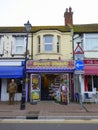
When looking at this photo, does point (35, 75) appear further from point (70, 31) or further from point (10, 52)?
point (70, 31)

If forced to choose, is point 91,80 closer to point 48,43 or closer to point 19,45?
point 48,43

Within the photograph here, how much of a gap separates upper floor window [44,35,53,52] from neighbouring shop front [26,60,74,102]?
5.24ft

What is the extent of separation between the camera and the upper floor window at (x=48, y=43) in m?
23.6

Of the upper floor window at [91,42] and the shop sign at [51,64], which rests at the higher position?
the upper floor window at [91,42]

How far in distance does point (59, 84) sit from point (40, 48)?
12.0 ft

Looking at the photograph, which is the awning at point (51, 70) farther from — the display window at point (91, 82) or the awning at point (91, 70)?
the display window at point (91, 82)

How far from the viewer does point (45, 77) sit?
931 inches

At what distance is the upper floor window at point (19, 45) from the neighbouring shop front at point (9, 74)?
137 centimetres

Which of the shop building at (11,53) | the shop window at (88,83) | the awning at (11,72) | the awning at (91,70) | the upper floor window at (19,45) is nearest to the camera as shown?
the awning at (91,70)

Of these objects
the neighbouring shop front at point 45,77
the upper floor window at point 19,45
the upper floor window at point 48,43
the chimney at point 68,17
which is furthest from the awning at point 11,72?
the chimney at point 68,17

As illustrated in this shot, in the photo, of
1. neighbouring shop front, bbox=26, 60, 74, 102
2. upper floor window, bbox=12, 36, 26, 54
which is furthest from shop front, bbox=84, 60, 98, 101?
upper floor window, bbox=12, 36, 26, 54

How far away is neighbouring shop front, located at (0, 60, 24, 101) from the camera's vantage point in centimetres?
2178

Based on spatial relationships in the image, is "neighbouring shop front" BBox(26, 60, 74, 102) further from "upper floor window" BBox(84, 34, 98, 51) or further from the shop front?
"upper floor window" BBox(84, 34, 98, 51)

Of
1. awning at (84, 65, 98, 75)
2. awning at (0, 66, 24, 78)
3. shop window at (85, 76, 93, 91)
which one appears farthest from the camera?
shop window at (85, 76, 93, 91)
